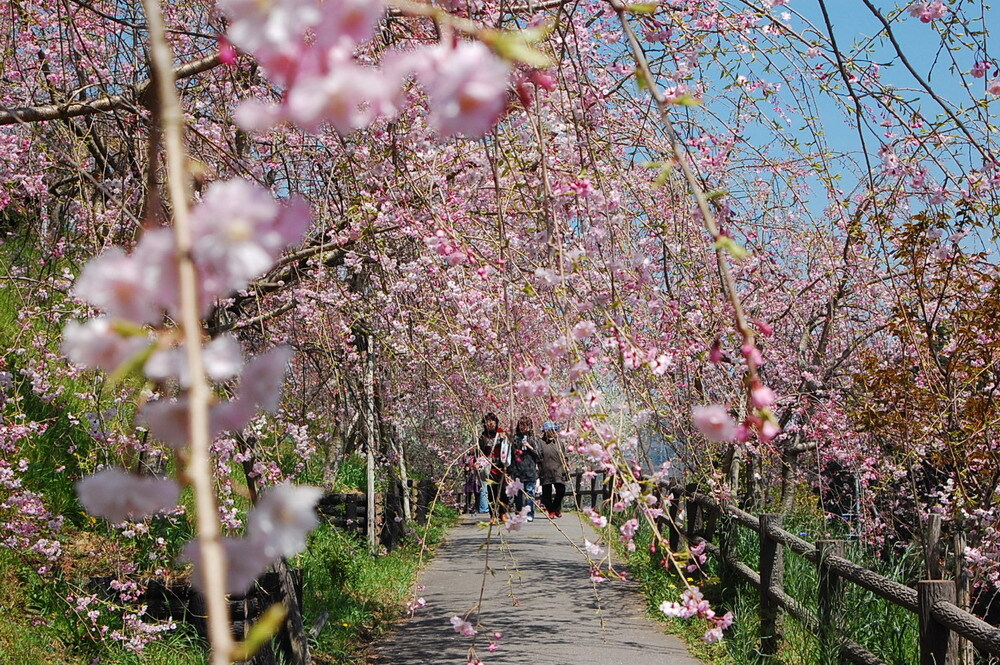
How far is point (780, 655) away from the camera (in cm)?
599

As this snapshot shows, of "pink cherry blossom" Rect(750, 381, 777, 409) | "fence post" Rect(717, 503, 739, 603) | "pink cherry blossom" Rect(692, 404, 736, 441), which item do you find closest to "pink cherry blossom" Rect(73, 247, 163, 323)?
→ "pink cherry blossom" Rect(750, 381, 777, 409)

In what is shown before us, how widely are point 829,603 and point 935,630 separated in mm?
1117

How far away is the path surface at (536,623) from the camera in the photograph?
629 centimetres

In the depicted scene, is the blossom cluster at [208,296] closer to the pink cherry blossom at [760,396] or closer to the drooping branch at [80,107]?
the pink cherry blossom at [760,396]

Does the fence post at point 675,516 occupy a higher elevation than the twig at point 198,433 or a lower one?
lower

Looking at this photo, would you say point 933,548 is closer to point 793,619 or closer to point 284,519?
point 793,619

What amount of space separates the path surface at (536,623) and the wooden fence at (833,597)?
69 centimetres

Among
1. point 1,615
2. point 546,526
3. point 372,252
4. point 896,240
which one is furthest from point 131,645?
point 546,526

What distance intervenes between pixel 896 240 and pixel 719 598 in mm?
3179

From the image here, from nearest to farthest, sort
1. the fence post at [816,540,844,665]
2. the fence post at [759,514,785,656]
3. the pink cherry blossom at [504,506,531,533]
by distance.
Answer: the pink cherry blossom at [504,506,531,533] → the fence post at [816,540,844,665] → the fence post at [759,514,785,656]

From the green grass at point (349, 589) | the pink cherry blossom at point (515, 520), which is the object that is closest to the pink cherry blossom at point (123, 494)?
the pink cherry blossom at point (515, 520)

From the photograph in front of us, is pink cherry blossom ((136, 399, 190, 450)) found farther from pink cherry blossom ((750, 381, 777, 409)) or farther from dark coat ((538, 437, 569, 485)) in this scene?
dark coat ((538, 437, 569, 485))

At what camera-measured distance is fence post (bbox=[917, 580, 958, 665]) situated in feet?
13.5

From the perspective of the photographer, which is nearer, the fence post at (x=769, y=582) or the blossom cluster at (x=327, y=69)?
the blossom cluster at (x=327, y=69)
